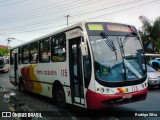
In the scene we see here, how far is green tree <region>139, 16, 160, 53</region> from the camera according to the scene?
40.3 m

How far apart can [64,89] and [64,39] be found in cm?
183

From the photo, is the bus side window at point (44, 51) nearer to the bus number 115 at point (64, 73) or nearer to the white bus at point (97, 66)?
the white bus at point (97, 66)

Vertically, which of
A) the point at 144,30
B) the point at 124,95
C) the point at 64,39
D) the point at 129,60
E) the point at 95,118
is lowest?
the point at 95,118

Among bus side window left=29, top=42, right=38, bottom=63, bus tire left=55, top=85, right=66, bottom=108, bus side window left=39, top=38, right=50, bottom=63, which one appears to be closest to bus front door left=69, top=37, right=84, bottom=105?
bus tire left=55, top=85, right=66, bottom=108

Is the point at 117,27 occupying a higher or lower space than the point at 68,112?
higher

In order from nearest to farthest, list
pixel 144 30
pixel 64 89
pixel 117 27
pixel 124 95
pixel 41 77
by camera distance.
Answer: pixel 124 95
pixel 117 27
pixel 64 89
pixel 41 77
pixel 144 30

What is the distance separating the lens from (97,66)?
8.45 meters

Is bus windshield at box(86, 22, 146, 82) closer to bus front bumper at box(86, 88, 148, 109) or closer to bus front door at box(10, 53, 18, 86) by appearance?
bus front bumper at box(86, 88, 148, 109)

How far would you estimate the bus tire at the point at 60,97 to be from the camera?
10578 millimetres

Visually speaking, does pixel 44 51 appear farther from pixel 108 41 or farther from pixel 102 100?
pixel 102 100

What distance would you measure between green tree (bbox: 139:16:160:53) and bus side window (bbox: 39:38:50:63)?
2980 cm

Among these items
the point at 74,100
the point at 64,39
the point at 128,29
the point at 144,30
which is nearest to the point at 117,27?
the point at 128,29

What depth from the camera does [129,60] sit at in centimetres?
901

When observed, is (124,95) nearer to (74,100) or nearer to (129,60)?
(129,60)
